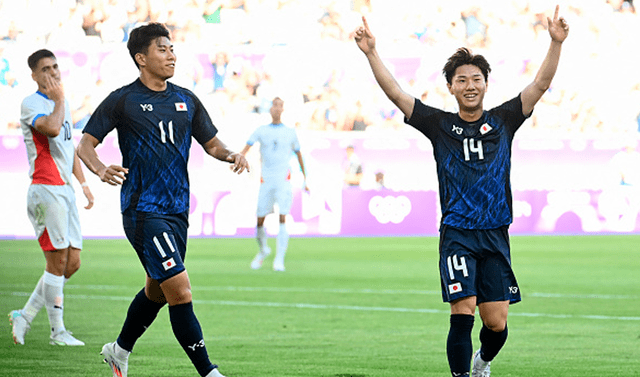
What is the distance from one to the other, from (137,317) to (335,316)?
4066 mm

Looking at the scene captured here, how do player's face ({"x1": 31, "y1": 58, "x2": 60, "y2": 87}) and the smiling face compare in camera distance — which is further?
player's face ({"x1": 31, "y1": 58, "x2": 60, "y2": 87})

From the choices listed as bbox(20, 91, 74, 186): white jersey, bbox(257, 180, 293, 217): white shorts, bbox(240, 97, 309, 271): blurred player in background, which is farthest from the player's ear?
bbox(257, 180, 293, 217): white shorts

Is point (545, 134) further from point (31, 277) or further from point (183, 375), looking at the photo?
point (183, 375)

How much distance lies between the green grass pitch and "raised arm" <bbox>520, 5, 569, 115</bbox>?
193 cm

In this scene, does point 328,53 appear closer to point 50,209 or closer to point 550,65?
point 50,209

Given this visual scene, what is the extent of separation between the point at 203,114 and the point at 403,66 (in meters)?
18.9

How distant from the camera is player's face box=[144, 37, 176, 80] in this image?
6.10 meters

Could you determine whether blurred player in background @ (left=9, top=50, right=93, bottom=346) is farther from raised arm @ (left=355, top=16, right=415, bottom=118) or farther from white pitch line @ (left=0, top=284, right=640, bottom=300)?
white pitch line @ (left=0, top=284, right=640, bottom=300)

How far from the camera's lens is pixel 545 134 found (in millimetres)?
23953

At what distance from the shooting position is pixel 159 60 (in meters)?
6.10

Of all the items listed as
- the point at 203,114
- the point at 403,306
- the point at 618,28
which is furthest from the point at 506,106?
the point at 618,28

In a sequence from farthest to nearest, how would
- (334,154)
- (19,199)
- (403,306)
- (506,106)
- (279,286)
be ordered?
(334,154)
(19,199)
(279,286)
(403,306)
(506,106)

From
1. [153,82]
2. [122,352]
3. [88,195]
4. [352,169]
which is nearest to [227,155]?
[153,82]

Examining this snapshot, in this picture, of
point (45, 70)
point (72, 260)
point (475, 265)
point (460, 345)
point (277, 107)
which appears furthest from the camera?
point (277, 107)
